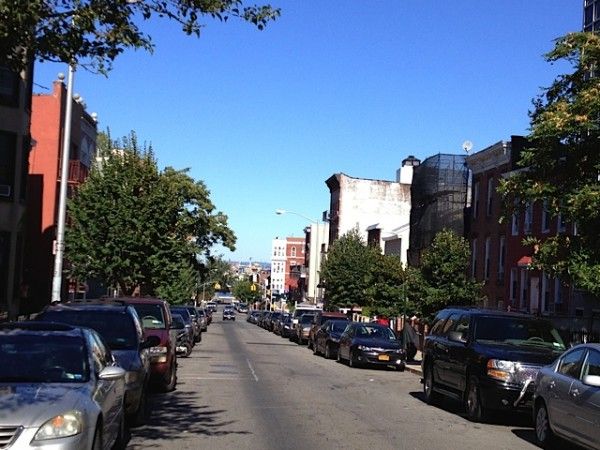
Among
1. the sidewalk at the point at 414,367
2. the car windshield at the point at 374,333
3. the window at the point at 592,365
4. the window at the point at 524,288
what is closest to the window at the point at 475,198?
the window at the point at 524,288

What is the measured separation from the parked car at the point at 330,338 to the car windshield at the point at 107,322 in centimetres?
1808

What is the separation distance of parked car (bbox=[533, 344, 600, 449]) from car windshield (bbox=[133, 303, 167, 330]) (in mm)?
8012

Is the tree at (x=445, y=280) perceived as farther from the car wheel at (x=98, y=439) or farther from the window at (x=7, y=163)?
the car wheel at (x=98, y=439)

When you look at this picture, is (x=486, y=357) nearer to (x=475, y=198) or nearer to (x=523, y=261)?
(x=523, y=261)

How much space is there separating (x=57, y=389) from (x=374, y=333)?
68.0 feet

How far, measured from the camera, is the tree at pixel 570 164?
52.7ft

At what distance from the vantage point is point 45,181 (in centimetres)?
3931

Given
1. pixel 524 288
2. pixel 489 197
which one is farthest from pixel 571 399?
pixel 489 197

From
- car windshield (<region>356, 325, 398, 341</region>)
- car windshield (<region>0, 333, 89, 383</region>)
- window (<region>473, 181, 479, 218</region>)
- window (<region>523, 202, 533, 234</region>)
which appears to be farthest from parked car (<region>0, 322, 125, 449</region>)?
window (<region>473, 181, 479, 218</region>)

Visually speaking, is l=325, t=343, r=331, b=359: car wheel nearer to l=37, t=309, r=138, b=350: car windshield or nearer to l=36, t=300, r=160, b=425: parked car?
l=36, t=300, r=160, b=425: parked car

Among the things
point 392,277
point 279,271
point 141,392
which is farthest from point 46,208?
point 279,271

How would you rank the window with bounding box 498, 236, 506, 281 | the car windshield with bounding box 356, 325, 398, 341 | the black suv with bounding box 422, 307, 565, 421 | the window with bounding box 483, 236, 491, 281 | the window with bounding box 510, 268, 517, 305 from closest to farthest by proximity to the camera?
the black suv with bounding box 422, 307, 565, 421 → the car windshield with bounding box 356, 325, 398, 341 → the window with bounding box 510, 268, 517, 305 → the window with bounding box 498, 236, 506, 281 → the window with bounding box 483, 236, 491, 281

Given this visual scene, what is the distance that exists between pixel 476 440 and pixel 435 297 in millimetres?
18942

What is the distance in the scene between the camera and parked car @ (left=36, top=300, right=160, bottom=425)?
11.4 m
